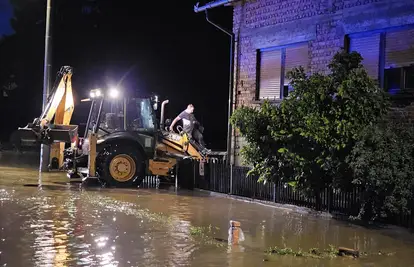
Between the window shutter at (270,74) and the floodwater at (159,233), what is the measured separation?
3536 mm

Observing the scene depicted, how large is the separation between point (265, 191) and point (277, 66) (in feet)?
13.1

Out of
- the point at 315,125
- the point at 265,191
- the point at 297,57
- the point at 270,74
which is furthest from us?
Result: the point at 270,74

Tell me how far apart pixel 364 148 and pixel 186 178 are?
743cm

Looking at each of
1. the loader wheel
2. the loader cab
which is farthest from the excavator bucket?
the loader wheel

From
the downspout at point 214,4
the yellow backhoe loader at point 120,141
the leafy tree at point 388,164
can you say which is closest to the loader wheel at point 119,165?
the yellow backhoe loader at point 120,141

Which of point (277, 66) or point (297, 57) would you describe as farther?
point (277, 66)

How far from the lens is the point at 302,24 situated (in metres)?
14.3

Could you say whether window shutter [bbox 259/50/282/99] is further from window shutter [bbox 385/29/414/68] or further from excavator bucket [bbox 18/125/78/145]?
excavator bucket [bbox 18/125/78/145]

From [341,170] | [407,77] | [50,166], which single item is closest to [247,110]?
[341,170]

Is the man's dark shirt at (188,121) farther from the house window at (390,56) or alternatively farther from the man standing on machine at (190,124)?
the house window at (390,56)

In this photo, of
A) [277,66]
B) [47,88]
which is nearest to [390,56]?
[277,66]

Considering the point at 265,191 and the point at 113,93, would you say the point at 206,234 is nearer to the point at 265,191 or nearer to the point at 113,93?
the point at 265,191

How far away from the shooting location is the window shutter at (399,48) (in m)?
12.0

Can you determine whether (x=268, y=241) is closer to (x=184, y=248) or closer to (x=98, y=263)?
(x=184, y=248)
